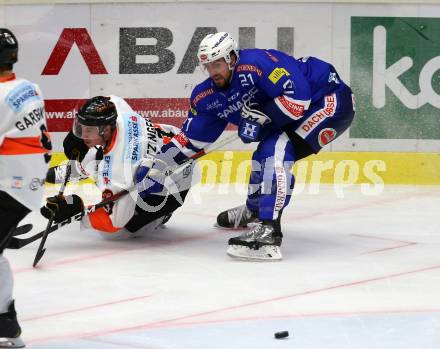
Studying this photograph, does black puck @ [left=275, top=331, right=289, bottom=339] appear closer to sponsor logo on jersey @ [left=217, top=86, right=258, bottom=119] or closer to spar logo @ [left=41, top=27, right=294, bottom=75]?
sponsor logo on jersey @ [left=217, top=86, right=258, bottom=119]

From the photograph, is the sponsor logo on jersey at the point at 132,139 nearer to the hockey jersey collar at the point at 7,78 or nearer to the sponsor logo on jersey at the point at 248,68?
the sponsor logo on jersey at the point at 248,68

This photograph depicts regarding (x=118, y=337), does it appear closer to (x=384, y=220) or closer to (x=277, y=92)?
(x=277, y=92)

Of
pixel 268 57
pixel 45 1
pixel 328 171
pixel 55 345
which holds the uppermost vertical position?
pixel 45 1

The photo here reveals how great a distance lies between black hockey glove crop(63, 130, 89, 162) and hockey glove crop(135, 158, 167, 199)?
1.30 feet

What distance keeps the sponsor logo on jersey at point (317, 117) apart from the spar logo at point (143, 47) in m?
1.73

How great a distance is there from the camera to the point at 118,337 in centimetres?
341

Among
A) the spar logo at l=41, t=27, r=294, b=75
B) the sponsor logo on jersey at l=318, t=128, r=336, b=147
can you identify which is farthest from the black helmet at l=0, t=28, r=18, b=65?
the spar logo at l=41, t=27, r=294, b=75

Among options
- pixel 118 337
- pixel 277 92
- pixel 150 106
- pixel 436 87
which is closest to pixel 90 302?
pixel 118 337

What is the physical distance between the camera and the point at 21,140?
10.7ft

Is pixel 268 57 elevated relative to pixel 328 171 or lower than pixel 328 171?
elevated

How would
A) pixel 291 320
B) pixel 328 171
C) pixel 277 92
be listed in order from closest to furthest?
→ pixel 291 320 → pixel 277 92 → pixel 328 171

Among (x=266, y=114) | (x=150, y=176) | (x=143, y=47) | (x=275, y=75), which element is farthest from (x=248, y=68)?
(x=143, y=47)

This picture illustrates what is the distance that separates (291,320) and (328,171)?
10.4ft

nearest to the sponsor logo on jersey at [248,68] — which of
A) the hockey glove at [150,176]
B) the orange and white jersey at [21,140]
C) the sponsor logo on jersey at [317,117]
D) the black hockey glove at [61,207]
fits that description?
the sponsor logo on jersey at [317,117]
